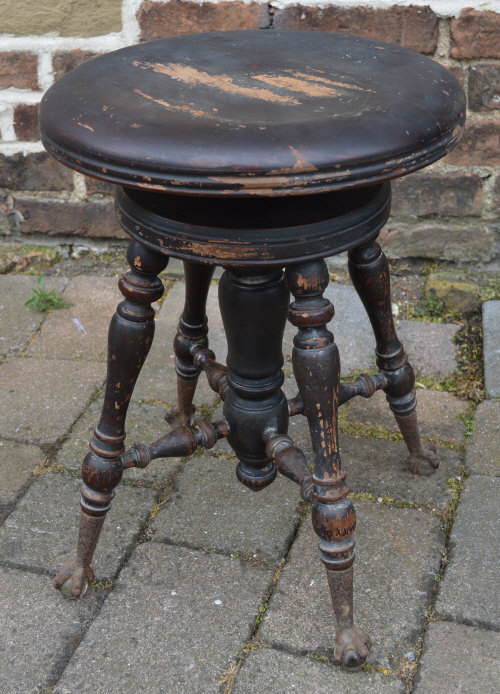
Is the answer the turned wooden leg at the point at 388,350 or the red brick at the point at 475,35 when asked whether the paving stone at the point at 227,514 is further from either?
the red brick at the point at 475,35

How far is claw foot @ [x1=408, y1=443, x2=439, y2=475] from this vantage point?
215 cm

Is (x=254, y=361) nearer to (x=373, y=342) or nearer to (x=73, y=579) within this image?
(x=73, y=579)

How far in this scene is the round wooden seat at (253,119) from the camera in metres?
1.30

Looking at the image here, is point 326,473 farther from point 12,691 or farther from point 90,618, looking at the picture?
point 12,691

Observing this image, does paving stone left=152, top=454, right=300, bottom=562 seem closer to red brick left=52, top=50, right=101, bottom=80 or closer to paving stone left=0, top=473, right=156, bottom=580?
paving stone left=0, top=473, right=156, bottom=580

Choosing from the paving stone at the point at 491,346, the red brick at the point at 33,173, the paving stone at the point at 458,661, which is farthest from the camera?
the red brick at the point at 33,173

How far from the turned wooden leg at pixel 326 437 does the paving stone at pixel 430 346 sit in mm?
1029

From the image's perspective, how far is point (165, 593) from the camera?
1.83 metres

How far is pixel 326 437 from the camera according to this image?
5.24 feet

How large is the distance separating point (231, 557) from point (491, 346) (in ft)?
3.80

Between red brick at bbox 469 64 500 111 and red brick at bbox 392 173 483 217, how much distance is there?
232mm

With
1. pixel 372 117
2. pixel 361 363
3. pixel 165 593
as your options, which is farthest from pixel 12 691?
pixel 361 363

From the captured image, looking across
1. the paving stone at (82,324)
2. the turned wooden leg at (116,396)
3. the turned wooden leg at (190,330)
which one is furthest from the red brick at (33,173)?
the turned wooden leg at (116,396)

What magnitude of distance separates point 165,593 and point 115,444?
1.20ft
